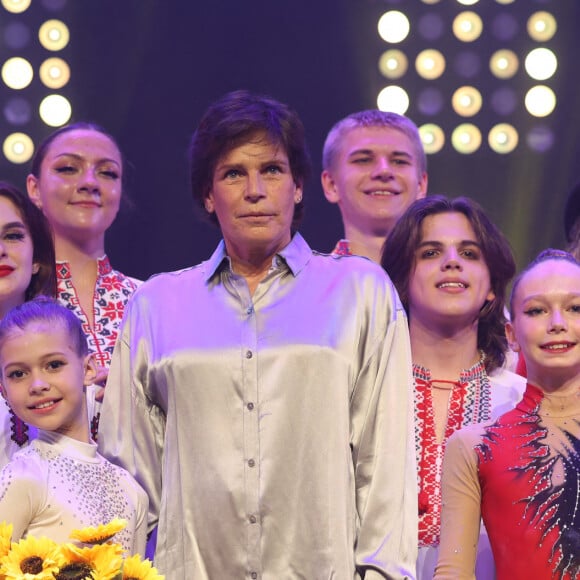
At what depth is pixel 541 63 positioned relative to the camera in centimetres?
500

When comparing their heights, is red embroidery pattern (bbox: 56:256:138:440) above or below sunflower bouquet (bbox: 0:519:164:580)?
above

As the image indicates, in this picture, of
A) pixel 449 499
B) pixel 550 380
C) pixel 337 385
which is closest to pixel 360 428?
pixel 337 385

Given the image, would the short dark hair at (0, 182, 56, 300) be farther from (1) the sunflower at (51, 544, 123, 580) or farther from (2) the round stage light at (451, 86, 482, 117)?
(2) the round stage light at (451, 86, 482, 117)

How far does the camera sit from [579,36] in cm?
504

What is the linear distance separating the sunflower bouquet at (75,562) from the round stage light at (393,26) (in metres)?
3.04

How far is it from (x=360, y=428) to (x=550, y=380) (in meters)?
0.57

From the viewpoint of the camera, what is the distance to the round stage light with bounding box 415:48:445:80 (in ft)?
16.5

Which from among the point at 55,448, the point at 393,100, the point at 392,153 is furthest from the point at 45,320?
the point at 393,100

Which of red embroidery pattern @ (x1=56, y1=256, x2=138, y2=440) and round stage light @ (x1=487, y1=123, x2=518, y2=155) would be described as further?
round stage light @ (x1=487, y1=123, x2=518, y2=155)

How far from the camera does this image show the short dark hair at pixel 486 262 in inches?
145

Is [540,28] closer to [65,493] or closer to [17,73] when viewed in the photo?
[17,73]

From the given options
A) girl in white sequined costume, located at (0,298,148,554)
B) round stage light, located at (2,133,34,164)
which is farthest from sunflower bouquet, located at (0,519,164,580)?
round stage light, located at (2,133,34,164)

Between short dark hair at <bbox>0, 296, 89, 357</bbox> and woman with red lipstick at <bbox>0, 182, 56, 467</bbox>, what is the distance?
347 millimetres

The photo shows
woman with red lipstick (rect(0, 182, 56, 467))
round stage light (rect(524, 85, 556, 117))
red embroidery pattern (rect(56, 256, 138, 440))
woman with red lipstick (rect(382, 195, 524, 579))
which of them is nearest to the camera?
woman with red lipstick (rect(382, 195, 524, 579))
